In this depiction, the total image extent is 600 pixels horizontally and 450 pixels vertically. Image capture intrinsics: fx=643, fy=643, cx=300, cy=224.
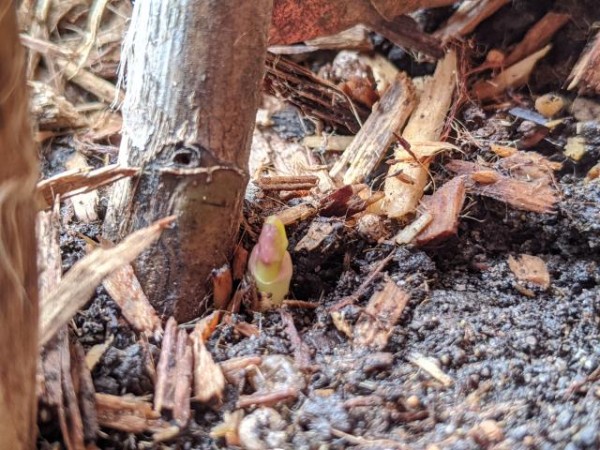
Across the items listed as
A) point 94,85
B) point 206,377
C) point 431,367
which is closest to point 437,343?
point 431,367

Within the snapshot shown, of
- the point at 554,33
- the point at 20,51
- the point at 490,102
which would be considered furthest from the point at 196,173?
the point at 554,33

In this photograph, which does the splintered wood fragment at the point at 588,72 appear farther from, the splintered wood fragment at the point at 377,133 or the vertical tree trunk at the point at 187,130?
the vertical tree trunk at the point at 187,130

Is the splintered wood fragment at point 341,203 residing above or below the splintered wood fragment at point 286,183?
below

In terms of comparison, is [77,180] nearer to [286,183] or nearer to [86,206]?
[86,206]

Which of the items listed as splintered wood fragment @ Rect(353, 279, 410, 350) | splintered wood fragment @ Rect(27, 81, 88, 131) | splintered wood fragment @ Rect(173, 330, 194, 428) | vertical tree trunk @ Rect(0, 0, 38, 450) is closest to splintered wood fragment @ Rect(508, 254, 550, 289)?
splintered wood fragment @ Rect(353, 279, 410, 350)

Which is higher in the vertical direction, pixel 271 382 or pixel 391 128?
pixel 391 128

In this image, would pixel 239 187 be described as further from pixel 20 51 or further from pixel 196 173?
pixel 20 51

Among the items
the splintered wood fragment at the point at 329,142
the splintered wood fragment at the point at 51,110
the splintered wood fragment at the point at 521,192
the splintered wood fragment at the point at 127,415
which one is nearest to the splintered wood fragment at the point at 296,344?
the splintered wood fragment at the point at 127,415
